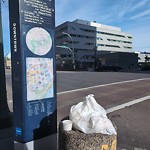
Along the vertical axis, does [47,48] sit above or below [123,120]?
above

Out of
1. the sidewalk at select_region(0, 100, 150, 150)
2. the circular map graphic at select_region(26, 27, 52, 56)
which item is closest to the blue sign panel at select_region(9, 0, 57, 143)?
the circular map graphic at select_region(26, 27, 52, 56)

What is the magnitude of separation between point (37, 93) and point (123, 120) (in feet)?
12.9

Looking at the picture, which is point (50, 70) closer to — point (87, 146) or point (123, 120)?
point (87, 146)

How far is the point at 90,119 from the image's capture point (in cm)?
302

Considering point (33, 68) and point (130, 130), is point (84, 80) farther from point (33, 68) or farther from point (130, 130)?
point (33, 68)

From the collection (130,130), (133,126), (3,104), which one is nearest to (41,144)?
(3,104)

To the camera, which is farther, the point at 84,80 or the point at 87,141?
the point at 84,80

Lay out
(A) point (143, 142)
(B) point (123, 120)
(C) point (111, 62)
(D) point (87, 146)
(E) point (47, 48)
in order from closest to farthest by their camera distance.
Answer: (D) point (87, 146), (E) point (47, 48), (A) point (143, 142), (B) point (123, 120), (C) point (111, 62)

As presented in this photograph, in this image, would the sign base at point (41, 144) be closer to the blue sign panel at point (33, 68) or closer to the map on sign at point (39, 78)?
the blue sign panel at point (33, 68)

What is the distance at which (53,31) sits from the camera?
359cm

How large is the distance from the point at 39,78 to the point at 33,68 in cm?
18

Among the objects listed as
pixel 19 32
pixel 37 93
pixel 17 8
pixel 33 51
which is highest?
pixel 17 8

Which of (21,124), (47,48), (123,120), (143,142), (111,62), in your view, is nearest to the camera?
(21,124)

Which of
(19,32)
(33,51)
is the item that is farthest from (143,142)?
(19,32)
